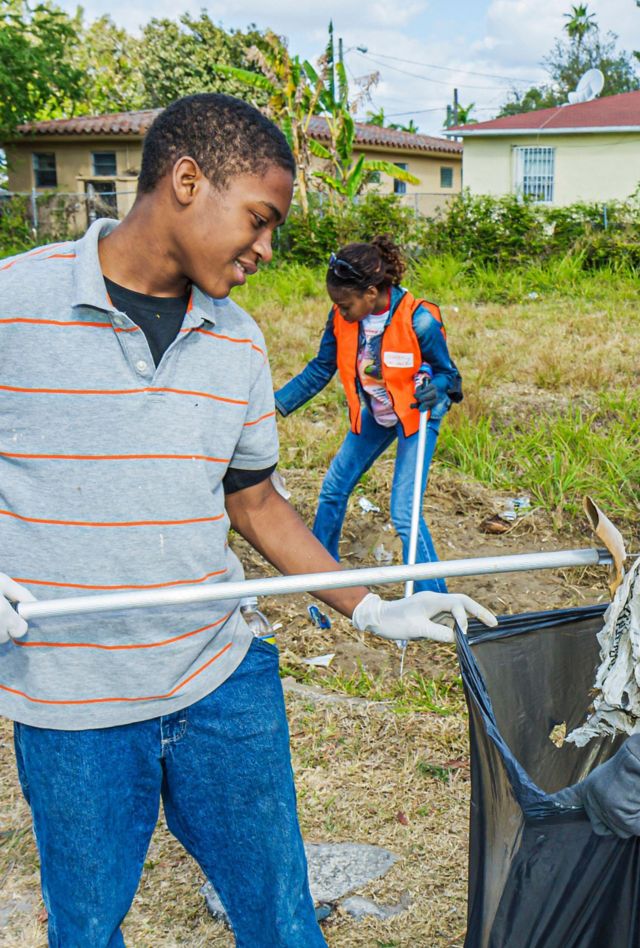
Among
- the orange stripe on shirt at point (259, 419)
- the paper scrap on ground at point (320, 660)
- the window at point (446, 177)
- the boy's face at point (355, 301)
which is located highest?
the window at point (446, 177)

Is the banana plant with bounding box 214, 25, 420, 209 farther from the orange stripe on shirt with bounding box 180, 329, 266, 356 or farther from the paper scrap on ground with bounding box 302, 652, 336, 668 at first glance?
the orange stripe on shirt with bounding box 180, 329, 266, 356

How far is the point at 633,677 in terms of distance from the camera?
58.7 inches

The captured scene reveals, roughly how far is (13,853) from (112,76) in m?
31.6

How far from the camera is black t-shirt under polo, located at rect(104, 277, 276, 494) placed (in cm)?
146

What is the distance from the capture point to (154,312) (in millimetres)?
1499

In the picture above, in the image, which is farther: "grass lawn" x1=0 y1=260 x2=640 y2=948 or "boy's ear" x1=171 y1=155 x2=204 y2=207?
"grass lawn" x1=0 y1=260 x2=640 y2=948

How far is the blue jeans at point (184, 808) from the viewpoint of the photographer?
1439 millimetres

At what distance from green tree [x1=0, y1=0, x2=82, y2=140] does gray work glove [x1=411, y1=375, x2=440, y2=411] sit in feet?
59.2

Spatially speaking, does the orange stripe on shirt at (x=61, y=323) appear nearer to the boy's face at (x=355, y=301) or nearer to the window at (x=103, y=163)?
the boy's face at (x=355, y=301)

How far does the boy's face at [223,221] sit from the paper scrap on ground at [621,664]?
0.80 metres

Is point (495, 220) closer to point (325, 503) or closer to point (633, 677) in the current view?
point (325, 503)

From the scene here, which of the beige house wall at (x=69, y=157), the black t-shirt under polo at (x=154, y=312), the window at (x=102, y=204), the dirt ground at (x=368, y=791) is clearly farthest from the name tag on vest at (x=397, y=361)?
the beige house wall at (x=69, y=157)

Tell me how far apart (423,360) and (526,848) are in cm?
286

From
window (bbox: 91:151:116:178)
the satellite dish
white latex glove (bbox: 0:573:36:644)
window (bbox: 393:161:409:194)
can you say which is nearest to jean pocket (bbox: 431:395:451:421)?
white latex glove (bbox: 0:573:36:644)
